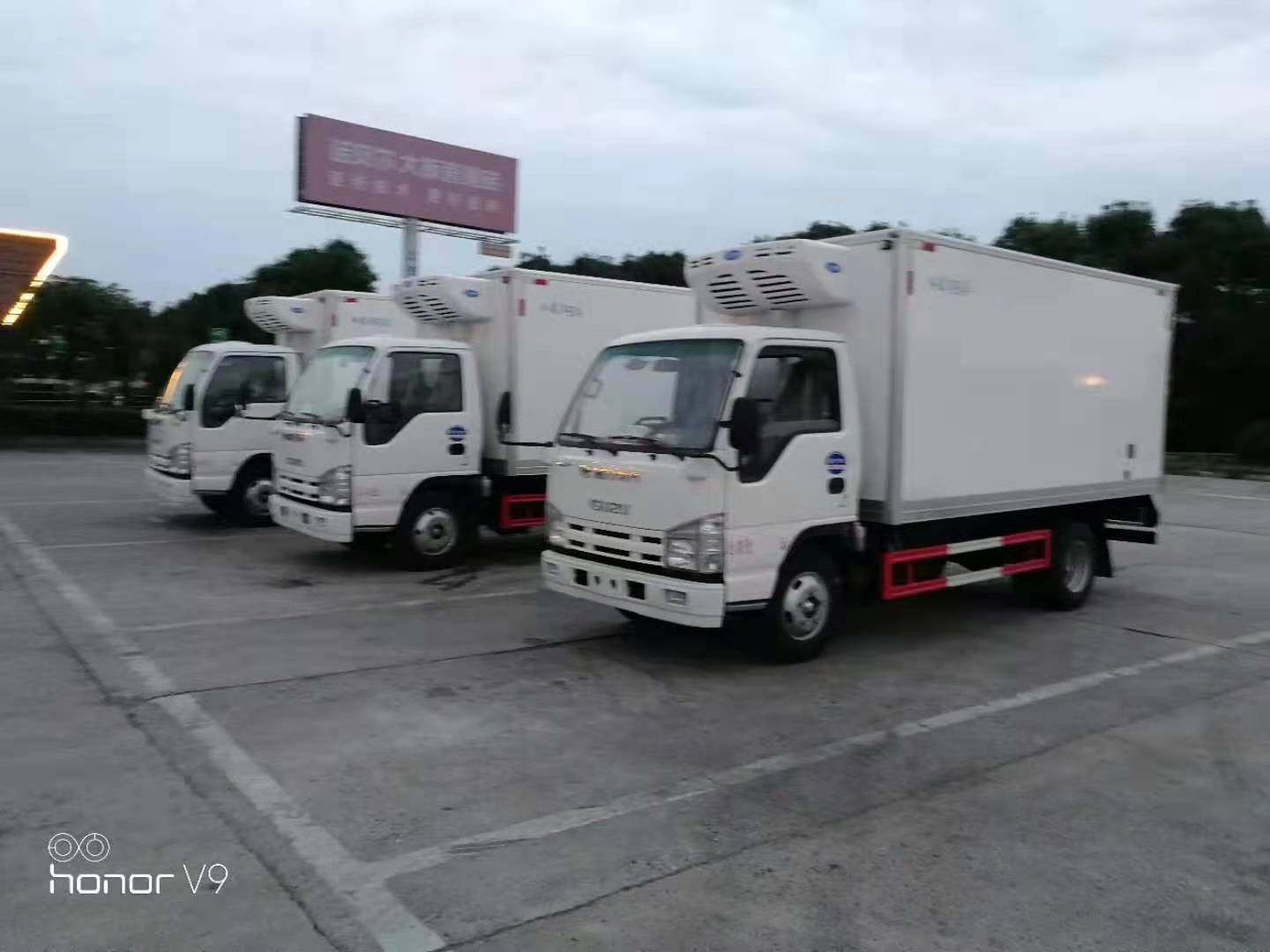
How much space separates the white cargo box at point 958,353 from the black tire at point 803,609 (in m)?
0.62

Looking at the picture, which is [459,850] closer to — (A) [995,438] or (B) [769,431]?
(B) [769,431]

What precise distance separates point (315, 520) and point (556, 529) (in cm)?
352

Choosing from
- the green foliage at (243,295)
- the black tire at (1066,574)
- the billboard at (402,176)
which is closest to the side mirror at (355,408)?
the black tire at (1066,574)

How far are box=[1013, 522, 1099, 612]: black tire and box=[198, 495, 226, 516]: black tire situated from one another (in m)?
9.52

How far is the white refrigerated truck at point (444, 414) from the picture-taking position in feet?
33.0

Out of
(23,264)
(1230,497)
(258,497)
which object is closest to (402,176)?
(23,264)

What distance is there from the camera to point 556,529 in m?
7.60

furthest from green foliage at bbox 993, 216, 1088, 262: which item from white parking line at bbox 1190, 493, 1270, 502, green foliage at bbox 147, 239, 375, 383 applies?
green foliage at bbox 147, 239, 375, 383

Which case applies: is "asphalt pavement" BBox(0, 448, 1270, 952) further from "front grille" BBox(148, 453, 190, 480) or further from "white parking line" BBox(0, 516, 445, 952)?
"front grille" BBox(148, 453, 190, 480)

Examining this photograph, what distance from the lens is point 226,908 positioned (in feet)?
12.5

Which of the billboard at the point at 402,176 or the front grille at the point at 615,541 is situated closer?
the front grille at the point at 615,541

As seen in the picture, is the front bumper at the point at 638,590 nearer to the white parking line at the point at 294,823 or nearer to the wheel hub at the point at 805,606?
the wheel hub at the point at 805,606

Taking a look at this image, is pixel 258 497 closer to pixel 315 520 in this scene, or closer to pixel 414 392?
pixel 315 520

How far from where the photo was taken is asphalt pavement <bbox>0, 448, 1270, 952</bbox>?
3846mm
